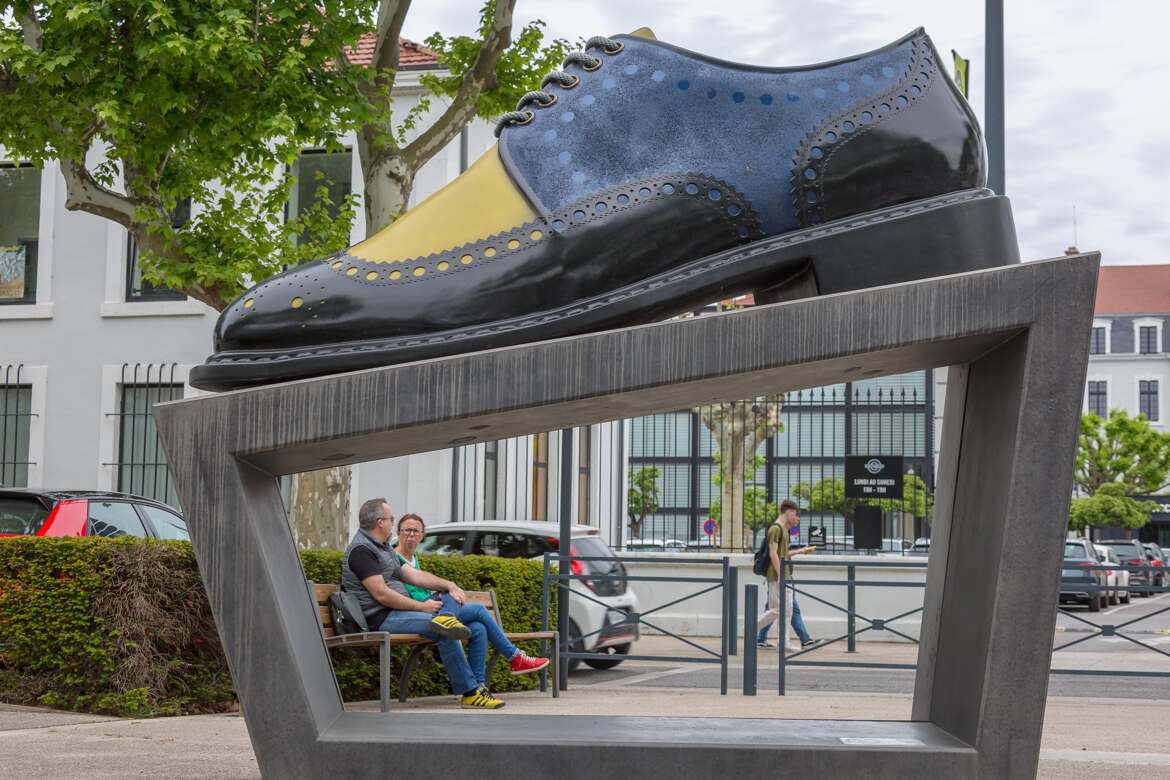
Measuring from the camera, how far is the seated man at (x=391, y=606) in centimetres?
834

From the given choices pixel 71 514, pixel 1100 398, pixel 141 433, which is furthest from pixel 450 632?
pixel 1100 398

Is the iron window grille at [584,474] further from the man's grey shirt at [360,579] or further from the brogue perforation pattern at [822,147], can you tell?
the brogue perforation pattern at [822,147]

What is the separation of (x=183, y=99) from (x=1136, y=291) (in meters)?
89.4

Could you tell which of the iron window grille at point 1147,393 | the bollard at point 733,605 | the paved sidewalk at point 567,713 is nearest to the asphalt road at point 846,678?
the bollard at point 733,605

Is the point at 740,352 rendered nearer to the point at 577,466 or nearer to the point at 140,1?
the point at 140,1

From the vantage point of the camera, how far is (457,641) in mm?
8438

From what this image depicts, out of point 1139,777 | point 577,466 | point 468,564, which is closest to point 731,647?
point 468,564

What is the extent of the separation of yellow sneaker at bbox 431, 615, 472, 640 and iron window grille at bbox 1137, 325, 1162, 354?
8601 cm

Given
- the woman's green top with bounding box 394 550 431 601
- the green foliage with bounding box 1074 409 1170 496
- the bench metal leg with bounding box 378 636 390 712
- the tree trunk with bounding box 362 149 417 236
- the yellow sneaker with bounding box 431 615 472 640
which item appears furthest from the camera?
the green foliage with bounding box 1074 409 1170 496

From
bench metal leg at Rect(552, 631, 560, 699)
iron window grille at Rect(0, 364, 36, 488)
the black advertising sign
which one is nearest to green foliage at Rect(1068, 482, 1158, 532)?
the black advertising sign

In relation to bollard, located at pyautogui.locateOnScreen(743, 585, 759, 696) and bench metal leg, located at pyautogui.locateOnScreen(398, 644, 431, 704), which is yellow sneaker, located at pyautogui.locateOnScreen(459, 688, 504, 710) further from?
bollard, located at pyautogui.locateOnScreen(743, 585, 759, 696)

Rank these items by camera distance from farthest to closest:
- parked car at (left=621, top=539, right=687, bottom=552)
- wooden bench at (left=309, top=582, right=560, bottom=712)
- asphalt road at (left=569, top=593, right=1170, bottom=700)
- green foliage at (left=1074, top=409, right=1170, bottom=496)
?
green foliage at (left=1074, top=409, right=1170, bottom=496), parked car at (left=621, top=539, right=687, bottom=552), asphalt road at (left=569, top=593, right=1170, bottom=700), wooden bench at (left=309, top=582, right=560, bottom=712)

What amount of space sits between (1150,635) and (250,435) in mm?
21802

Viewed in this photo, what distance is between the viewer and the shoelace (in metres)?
2.71
